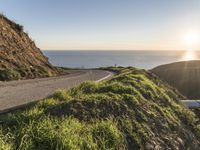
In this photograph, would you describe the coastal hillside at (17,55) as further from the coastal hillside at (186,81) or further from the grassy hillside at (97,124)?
the coastal hillside at (186,81)

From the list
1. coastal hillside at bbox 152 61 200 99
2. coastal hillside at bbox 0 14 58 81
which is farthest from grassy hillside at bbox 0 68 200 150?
coastal hillside at bbox 152 61 200 99

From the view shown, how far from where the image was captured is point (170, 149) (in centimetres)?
1079

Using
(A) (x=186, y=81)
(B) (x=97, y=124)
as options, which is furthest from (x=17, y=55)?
(A) (x=186, y=81)

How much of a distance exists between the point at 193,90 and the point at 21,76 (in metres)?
47.9

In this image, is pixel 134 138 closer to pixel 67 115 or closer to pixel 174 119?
pixel 67 115

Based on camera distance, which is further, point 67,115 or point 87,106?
point 87,106

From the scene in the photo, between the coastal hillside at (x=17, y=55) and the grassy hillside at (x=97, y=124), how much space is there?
10556 millimetres

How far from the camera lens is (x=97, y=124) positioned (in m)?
9.13

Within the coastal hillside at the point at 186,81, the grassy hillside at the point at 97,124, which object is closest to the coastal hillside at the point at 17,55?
the grassy hillside at the point at 97,124

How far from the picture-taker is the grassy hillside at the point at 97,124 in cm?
736

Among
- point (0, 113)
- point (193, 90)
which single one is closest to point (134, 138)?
point (0, 113)

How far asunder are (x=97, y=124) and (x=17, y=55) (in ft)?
67.1

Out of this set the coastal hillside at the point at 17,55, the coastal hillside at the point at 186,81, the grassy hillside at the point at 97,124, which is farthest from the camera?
the coastal hillside at the point at 186,81

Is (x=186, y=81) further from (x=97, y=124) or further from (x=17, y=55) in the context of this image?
(x=97, y=124)
